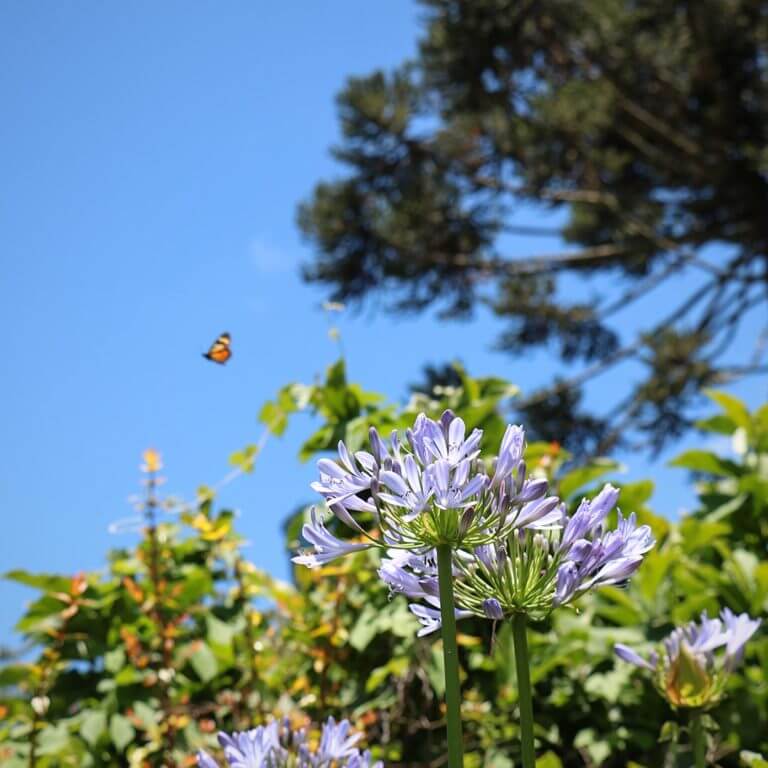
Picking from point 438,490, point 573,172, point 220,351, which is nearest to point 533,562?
point 438,490

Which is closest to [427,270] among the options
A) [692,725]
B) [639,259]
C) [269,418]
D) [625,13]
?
[639,259]

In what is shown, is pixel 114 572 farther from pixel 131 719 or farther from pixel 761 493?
pixel 761 493

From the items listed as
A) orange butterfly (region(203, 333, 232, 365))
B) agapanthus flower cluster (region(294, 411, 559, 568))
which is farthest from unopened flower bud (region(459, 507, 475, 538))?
orange butterfly (region(203, 333, 232, 365))

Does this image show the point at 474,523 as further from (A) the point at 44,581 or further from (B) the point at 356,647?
(A) the point at 44,581

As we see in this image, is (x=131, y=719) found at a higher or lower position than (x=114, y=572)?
lower

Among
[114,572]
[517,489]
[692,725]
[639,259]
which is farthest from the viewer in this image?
[639,259]

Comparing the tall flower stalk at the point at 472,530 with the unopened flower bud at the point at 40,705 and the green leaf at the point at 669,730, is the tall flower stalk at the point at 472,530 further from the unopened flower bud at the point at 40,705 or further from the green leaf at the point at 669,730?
the unopened flower bud at the point at 40,705

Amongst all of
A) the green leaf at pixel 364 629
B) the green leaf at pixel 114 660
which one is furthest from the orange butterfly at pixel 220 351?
the green leaf at pixel 114 660

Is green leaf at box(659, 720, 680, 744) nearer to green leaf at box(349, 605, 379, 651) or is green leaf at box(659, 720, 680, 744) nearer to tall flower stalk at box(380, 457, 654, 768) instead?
tall flower stalk at box(380, 457, 654, 768)
